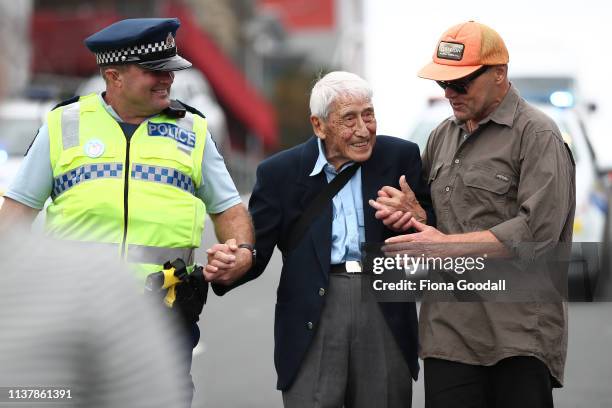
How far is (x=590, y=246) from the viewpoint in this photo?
5227mm

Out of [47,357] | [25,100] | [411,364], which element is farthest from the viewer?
[25,100]

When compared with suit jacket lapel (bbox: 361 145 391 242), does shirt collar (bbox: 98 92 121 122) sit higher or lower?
higher

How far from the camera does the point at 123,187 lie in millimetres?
4910

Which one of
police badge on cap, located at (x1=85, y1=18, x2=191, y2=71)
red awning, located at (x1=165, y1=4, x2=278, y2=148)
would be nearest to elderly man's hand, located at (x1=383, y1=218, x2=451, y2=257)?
police badge on cap, located at (x1=85, y1=18, x2=191, y2=71)

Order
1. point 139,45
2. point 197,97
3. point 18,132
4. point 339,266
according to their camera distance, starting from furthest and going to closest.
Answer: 1. point 197,97
2. point 18,132
3. point 339,266
4. point 139,45

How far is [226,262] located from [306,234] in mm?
351

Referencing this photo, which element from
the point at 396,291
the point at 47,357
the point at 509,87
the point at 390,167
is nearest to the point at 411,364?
the point at 396,291

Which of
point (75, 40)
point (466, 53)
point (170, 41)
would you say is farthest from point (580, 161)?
point (75, 40)

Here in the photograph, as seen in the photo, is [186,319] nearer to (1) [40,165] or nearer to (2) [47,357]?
(1) [40,165]

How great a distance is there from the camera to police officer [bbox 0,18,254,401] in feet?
16.1

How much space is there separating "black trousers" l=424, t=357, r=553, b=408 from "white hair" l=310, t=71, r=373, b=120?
3.51ft

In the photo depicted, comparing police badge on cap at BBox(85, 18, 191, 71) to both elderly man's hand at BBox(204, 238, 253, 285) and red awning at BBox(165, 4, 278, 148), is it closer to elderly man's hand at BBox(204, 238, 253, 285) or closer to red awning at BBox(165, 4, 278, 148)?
elderly man's hand at BBox(204, 238, 253, 285)

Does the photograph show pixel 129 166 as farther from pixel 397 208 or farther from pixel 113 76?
pixel 397 208

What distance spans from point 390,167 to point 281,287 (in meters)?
0.66
